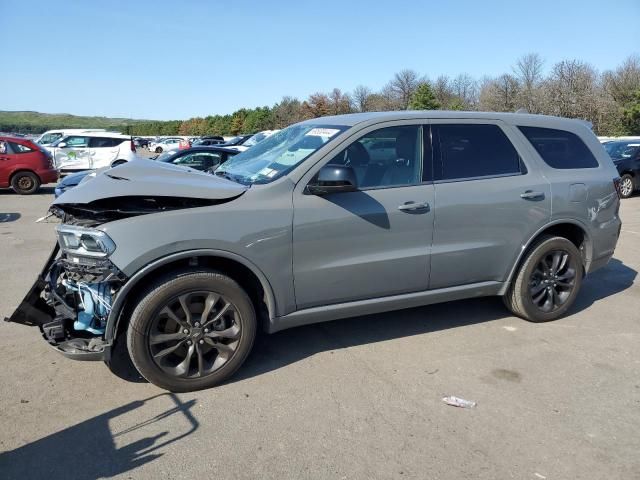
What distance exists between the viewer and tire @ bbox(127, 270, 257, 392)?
3.30 metres

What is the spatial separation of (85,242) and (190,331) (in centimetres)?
89

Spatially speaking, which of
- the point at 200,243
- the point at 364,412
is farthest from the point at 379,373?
the point at 200,243

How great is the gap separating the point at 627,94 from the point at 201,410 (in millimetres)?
47649

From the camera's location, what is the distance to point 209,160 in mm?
11281

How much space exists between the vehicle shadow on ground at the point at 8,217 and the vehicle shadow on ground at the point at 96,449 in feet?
28.7

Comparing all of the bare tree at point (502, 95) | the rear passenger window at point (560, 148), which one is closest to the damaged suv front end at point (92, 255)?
the rear passenger window at point (560, 148)

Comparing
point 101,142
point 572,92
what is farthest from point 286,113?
point 101,142

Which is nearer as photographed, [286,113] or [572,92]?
[572,92]

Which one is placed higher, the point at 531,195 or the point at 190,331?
the point at 531,195

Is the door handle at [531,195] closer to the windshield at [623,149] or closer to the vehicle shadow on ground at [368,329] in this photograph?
the vehicle shadow on ground at [368,329]

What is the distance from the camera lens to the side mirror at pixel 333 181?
349 centimetres

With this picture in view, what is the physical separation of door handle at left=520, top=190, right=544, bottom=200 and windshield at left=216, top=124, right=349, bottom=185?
1723mm

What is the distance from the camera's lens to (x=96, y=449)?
285 cm

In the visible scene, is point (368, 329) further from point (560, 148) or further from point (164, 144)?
point (164, 144)
